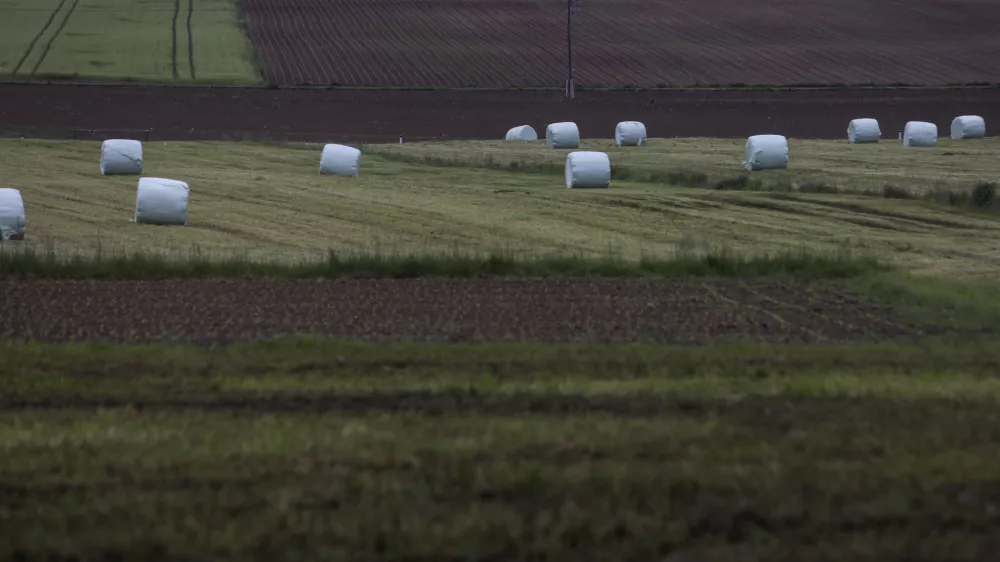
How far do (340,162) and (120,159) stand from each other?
16.4ft

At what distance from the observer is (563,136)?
134 feet

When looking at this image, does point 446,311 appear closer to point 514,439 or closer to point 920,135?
point 514,439

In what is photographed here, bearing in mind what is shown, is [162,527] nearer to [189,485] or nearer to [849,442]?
[189,485]

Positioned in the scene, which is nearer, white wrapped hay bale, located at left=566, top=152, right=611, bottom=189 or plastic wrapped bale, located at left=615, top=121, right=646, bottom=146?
white wrapped hay bale, located at left=566, top=152, right=611, bottom=189

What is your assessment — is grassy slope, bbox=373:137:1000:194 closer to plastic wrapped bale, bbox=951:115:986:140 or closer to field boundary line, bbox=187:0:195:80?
plastic wrapped bale, bbox=951:115:986:140

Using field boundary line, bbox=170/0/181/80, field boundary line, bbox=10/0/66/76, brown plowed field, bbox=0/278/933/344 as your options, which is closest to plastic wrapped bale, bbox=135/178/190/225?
brown plowed field, bbox=0/278/933/344

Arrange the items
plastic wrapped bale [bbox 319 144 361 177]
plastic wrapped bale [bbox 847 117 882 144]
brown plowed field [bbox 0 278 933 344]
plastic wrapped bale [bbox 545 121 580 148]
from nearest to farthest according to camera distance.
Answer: brown plowed field [bbox 0 278 933 344] → plastic wrapped bale [bbox 319 144 361 177] → plastic wrapped bale [bbox 545 121 580 148] → plastic wrapped bale [bbox 847 117 882 144]

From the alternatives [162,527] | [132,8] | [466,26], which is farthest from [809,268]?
[132,8]

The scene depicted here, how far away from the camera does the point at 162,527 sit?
259 inches

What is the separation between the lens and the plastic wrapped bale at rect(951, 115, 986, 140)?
143 feet

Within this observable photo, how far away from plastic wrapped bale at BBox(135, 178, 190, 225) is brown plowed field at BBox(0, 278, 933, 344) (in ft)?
19.5

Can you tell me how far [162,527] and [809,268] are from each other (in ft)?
41.3

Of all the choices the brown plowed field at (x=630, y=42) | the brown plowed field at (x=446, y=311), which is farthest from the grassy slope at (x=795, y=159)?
the brown plowed field at (x=630, y=42)

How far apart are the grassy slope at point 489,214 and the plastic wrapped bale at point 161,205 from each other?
46 cm
